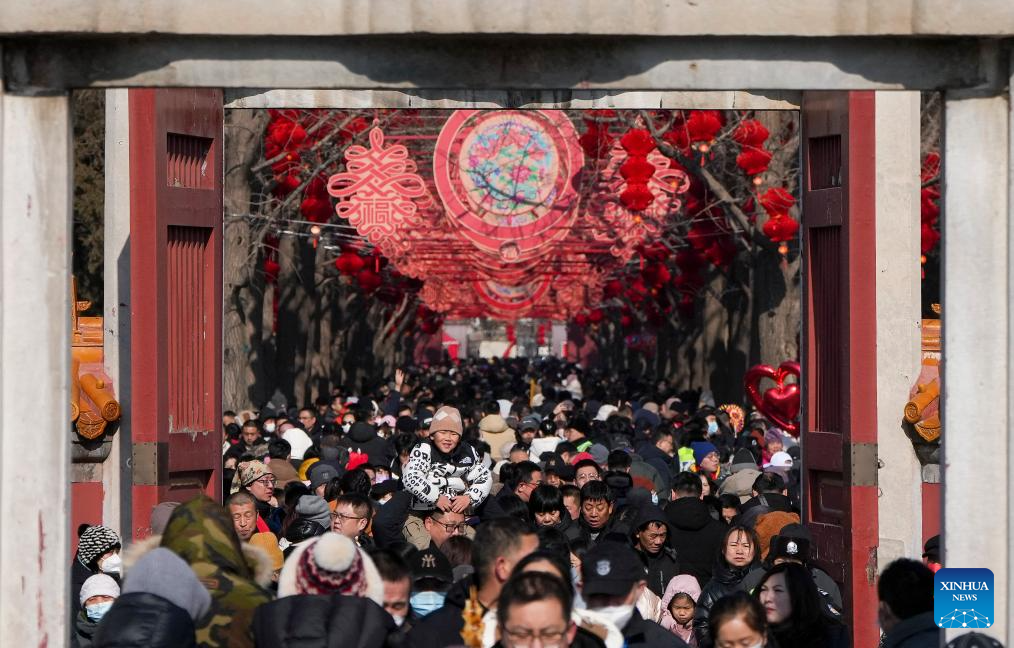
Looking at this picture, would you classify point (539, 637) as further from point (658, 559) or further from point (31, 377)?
point (658, 559)

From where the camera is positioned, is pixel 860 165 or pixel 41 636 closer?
pixel 41 636

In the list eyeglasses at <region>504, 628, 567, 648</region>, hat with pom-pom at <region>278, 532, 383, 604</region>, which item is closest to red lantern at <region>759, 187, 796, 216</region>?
hat with pom-pom at <region>278, 532, 383, 604</region>

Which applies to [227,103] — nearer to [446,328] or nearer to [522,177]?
[522,177]

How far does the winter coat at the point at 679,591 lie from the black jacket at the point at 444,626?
10.6ft

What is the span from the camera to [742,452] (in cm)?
1678

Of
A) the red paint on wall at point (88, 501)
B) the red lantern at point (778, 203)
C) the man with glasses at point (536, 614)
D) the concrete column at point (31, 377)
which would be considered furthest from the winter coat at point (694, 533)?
the red lantern at point (778, 203)

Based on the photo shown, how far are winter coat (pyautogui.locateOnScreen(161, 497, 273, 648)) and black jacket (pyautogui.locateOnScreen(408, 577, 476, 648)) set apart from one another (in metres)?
0.54

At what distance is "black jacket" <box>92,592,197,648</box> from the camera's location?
211 inches

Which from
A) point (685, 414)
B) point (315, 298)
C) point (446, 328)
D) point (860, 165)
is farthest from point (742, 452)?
point (446, 328)

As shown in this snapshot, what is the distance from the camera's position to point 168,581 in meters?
5.56

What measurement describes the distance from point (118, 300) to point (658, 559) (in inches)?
179

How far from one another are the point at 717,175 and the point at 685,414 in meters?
4.80

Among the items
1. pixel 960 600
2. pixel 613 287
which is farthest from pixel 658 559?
pixel 613 287

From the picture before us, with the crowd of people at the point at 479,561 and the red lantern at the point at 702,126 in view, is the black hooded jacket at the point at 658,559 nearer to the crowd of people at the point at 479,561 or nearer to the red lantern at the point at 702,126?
the crowd of people at the point at 479,561
